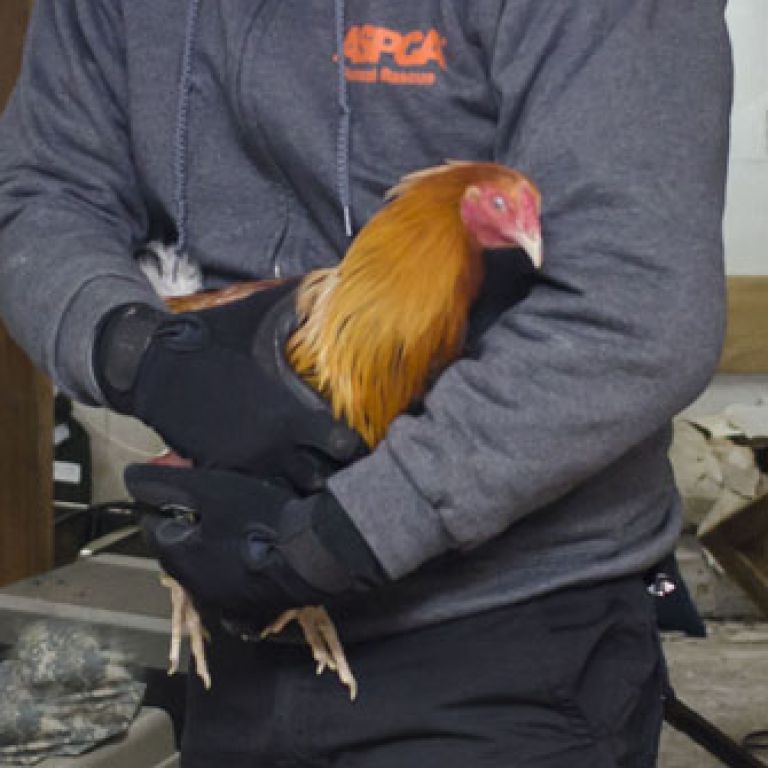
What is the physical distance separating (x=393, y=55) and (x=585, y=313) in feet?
0.92

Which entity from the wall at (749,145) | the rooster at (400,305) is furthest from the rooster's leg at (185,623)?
the wall at (749,145)

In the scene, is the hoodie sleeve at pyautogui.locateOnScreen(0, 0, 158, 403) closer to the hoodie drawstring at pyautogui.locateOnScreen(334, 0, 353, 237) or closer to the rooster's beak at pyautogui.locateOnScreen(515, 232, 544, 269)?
the hoodie drawstring at pyautogui.locateOnScreen(334, 0, 353, 237)

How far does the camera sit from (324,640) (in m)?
1.15

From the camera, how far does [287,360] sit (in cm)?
108

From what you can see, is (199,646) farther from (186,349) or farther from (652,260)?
(652,260)

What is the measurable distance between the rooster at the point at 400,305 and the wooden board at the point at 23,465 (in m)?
2.02

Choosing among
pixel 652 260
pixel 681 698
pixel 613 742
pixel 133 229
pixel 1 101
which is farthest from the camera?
pixel 681 698

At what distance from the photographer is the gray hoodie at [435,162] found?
994mm

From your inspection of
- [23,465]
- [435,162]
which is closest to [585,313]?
[435,162]

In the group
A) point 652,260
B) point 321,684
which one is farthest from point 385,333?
point 321,684

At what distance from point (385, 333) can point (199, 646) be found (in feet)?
1.07

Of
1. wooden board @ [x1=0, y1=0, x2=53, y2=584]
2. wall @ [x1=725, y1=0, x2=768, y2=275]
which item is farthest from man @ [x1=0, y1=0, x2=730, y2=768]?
wall @ [x1=725, y1=0, x2=768, y2=275]

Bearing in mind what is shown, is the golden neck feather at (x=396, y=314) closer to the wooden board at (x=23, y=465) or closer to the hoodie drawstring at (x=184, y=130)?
the hoodie drawstring at (x=184, y=130)

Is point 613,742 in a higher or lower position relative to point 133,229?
lower
